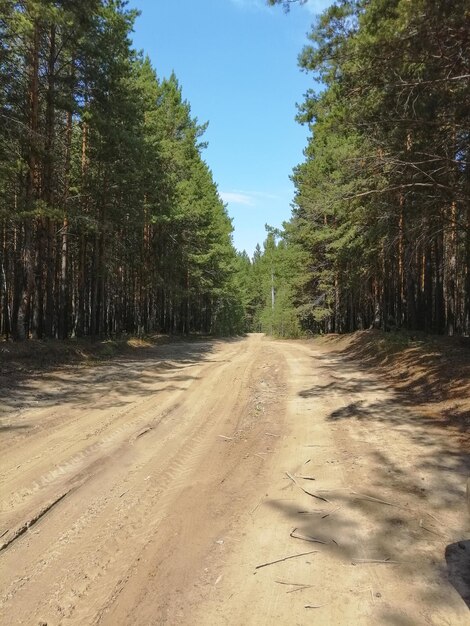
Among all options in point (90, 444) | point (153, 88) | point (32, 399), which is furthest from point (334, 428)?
point (153, 88)

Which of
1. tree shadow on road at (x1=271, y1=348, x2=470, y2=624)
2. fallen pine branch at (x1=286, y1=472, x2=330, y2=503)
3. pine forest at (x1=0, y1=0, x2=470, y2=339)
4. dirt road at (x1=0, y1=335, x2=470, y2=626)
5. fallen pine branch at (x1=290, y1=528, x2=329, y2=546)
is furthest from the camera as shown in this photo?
pine forest at (x1=0, y1=0, x2=470, y2=339)

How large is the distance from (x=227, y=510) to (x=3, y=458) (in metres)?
3.16

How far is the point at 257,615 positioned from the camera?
112 inches

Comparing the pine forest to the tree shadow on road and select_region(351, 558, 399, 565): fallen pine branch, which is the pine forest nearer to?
the tree shadow on road

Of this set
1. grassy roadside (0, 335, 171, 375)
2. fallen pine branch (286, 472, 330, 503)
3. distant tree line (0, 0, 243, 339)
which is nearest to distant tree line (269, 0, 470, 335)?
fallen pine branch (286, 472, 330, 503)

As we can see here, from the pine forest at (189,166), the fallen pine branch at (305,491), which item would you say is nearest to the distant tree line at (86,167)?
the pine forest at (189,166)

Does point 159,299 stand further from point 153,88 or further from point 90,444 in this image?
point 90,444

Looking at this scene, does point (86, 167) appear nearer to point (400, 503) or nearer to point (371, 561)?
point (400, 503)

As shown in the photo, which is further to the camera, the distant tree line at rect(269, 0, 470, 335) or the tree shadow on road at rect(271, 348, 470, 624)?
the distant tree line at rect(269, 0, 470, 335)

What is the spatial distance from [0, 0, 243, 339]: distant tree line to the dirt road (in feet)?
33.5

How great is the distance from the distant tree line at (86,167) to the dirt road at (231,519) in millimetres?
10210

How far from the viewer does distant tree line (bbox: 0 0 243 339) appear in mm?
14508

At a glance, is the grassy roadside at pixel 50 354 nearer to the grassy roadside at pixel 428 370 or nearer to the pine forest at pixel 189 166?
the pine forest at pixel 189 166

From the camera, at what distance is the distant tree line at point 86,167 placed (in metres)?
14.5
